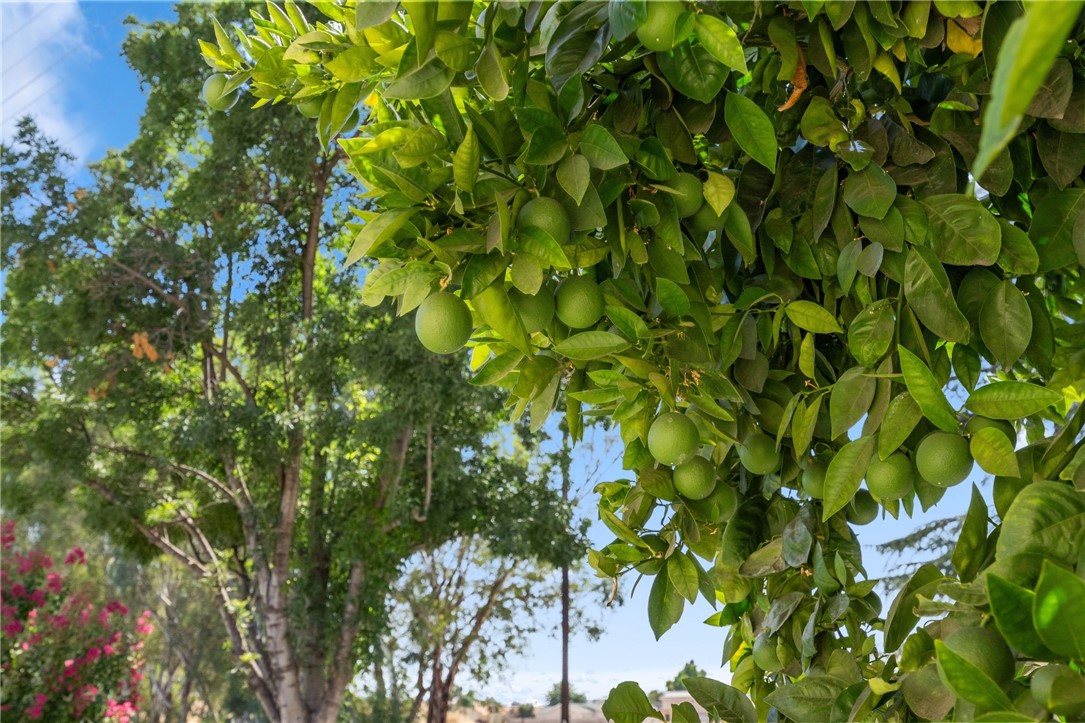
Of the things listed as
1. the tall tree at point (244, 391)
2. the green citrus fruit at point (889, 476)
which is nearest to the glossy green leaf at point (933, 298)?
the green citrus fruit at point (889, 476)

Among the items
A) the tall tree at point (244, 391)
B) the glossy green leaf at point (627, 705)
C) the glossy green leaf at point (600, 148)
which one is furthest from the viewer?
the tall tree at point (244, 391)

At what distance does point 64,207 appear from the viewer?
6.80 meters

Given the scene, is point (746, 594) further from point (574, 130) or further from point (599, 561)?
point (574, 130)

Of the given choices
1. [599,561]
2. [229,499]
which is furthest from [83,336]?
[599,561]

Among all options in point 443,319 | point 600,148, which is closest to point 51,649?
point 443,319

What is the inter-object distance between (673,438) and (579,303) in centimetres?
16

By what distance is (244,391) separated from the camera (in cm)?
696

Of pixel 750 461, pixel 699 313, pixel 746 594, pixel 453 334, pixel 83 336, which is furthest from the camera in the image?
pixel 83 336

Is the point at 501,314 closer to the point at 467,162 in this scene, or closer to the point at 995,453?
the point at 467,162

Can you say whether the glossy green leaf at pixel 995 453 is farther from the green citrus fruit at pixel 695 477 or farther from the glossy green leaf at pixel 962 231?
the green citrus fruit at pixel 695 477

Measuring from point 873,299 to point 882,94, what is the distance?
201mm

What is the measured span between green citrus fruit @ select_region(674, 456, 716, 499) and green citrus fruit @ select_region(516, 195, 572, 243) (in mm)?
312

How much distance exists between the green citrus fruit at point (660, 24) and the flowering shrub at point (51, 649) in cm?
655

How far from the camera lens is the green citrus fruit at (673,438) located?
2.41ft
